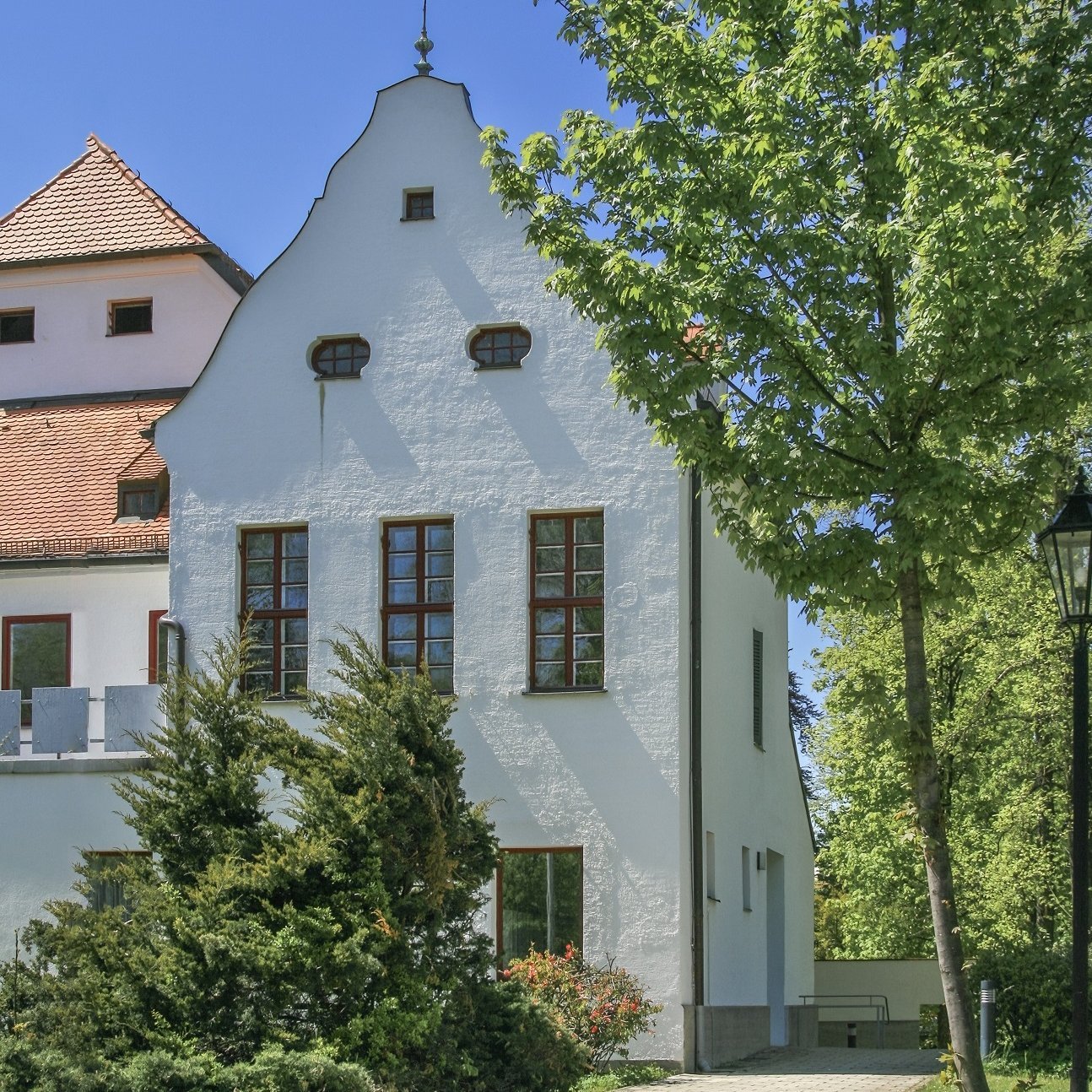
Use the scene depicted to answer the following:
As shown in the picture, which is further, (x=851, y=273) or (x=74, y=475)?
(x=74, y=475)

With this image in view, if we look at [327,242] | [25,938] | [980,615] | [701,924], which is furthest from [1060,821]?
[25,938]

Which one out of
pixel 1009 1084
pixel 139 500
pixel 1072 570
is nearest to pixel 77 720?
pixel 139 500

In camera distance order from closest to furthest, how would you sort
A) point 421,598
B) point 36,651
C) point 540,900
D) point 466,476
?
point 540,900, point 466,476, point 421,598, point 36,651

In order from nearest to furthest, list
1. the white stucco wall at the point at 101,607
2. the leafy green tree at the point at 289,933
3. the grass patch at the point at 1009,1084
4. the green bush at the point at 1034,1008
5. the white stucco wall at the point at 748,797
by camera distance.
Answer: the leafy green tree at the point at 289,933 < the grass patch at the point at 1009,1084 < the green bush at the point at 1034,1008 < the white stucco wall at the point at 748,797 < the white stucco wall at the point at 101,607

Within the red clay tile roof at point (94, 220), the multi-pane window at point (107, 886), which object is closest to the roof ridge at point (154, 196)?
the red clay tile roof at point (94, 220)

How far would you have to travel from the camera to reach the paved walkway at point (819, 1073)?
57.6 ft

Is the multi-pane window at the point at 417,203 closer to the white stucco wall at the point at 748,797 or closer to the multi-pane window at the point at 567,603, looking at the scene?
the multi-pane window at the point at 567,603

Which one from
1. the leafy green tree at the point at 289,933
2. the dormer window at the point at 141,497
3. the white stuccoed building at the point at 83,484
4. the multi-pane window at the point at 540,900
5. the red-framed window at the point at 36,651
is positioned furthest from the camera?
the dormer window at the point at 141,497

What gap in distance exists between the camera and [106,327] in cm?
2852

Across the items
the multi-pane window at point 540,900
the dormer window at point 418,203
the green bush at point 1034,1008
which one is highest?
the dormer window at point 418,203

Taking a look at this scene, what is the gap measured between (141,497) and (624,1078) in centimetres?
1061

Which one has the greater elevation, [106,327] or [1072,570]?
[106,327]

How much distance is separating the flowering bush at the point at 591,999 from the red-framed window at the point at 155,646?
246 inches

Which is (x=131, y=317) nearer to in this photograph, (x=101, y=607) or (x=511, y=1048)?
(x=101, y=607)
